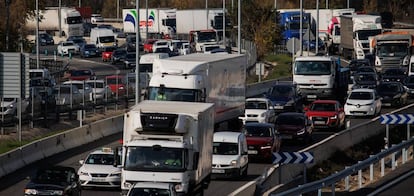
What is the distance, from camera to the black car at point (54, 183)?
28.7 m

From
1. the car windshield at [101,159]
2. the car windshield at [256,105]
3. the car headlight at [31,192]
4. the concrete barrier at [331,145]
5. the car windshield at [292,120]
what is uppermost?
the car windshield at [256,105]

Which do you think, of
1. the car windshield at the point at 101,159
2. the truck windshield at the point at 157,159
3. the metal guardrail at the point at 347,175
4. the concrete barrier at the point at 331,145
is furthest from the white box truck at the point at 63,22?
the truck windshield at the point at 157,159

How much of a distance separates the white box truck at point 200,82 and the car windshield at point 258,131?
1.12 m

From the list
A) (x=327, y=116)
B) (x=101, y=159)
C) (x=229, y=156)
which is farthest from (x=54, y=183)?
(x=327, y=116)

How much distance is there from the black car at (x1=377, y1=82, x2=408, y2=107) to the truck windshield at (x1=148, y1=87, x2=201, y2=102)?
2476 centimetres

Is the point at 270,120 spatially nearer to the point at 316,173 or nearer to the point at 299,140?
the point at 299,140

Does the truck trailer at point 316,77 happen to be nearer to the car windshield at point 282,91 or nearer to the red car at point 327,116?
the car windshield at point 282,91

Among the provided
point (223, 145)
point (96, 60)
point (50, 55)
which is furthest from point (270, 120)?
point (50, 55)

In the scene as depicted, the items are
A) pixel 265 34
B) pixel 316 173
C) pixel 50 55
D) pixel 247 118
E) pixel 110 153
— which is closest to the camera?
pixel 110 153

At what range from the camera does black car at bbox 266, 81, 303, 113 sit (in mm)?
53500

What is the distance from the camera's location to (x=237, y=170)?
1340 inches

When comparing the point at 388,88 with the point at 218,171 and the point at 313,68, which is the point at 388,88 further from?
the point at 218,171

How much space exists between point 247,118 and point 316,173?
27.3 ft

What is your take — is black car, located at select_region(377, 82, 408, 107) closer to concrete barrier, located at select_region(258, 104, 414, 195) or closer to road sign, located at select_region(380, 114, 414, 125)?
concrete barrier, located at select_region(258, 104, 414, 195)
